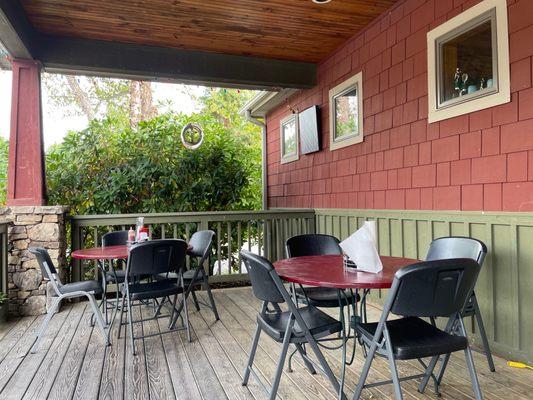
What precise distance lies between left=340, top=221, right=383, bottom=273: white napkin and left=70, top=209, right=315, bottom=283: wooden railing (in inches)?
116

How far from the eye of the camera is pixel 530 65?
8.38ft

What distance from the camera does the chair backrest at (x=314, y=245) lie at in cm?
312

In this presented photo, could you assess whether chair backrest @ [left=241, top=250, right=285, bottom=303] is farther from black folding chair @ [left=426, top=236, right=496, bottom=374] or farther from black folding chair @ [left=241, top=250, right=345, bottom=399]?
black folding chair @ [left=426, top=236, right=496, bottom=374]

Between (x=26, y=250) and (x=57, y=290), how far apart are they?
132cm

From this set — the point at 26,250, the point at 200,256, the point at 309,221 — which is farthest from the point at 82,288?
the point at 309,221

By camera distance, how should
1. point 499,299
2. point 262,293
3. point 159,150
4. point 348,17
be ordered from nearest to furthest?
point 262,293
point 499,299
point 348,17
point 159,150

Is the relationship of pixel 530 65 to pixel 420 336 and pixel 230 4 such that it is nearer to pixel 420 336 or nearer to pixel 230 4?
pixel 420 336

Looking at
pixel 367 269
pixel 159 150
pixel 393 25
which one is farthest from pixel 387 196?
pixel 159 150

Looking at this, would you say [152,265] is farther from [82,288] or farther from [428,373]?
[428,373]

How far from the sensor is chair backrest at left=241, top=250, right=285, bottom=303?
189cm

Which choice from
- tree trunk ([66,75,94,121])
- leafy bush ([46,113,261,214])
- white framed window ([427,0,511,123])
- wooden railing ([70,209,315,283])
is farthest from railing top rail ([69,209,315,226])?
tree trunk ([66,75,94,121])

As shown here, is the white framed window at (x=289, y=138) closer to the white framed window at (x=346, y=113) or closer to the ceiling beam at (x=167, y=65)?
the ceiling beam at (x=167, y=65)

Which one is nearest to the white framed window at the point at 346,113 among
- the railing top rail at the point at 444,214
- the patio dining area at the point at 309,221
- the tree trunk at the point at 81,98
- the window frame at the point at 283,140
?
the patio dining area at the point at 309,221

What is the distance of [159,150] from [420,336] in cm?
496
